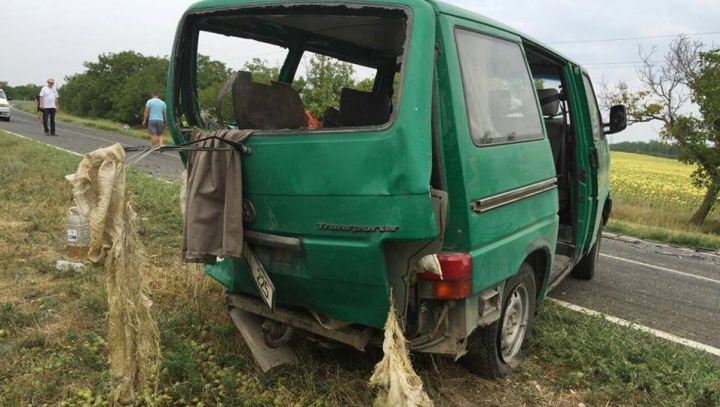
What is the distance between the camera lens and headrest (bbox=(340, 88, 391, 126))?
379 centimetres

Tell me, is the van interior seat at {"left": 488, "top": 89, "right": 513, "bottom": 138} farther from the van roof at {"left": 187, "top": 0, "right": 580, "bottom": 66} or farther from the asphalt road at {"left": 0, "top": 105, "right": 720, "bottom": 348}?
the asphalt road at {"left": 0, "top": 105, "right": 720, "bottom": 348}

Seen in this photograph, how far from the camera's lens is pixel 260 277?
9.51 feet

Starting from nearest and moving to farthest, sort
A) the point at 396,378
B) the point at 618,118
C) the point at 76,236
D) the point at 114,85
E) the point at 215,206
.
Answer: the point at 396,378
the point at 215,206
the point at 76,236
the point at 618,118
the point at 114,85

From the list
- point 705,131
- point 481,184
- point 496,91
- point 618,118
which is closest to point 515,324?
point 481,184

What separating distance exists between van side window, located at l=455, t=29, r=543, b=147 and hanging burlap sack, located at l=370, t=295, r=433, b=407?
1043 millimetres

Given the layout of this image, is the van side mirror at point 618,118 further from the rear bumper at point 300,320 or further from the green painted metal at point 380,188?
the rear bumper at point 300,320

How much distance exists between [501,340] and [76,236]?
12.3 ft

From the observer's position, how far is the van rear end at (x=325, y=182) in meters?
2.41

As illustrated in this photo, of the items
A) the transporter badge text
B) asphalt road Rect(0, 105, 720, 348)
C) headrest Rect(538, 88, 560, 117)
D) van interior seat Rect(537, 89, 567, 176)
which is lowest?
asphalt road Rect(0, 105, 720, 348)

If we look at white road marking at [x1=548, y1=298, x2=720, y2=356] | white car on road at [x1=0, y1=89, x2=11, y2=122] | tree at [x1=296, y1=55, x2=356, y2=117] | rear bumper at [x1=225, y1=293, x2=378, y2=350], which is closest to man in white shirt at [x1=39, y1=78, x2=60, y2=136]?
white car on road at [x1=0, y1=89, x2=11, y2=122]

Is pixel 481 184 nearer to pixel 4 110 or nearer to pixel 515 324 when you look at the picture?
pixel 515 324

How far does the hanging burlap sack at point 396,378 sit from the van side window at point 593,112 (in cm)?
319

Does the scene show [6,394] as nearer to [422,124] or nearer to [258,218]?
[258,218]

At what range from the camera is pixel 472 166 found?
8.64ft
